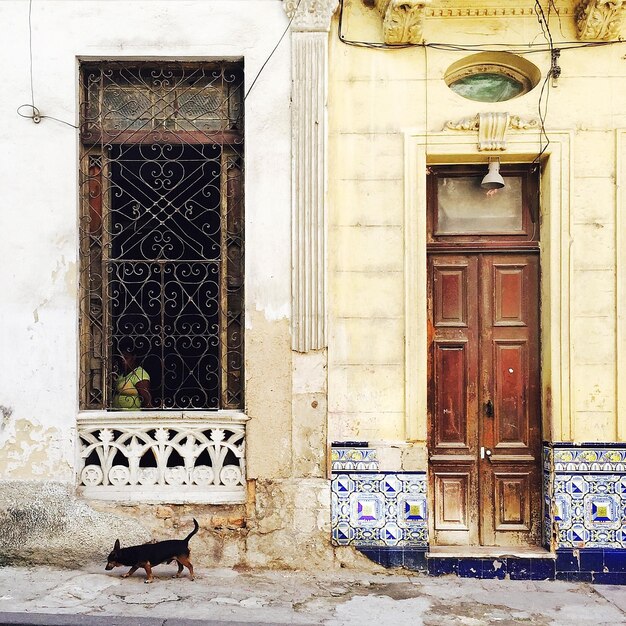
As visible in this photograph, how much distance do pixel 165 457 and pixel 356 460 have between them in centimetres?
159

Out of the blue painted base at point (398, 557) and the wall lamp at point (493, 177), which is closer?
the blue painted base at point (398, 557)

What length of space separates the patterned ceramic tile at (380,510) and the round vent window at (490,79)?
334 cm

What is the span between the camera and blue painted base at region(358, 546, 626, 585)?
5551mm

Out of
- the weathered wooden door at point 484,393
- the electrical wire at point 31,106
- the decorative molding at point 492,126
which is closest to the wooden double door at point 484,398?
the weathered wooden door at point 484,393

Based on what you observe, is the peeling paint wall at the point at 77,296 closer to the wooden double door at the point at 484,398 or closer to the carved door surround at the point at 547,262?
the carved door surround at the point at 547,262

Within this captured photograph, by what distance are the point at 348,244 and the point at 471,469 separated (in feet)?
7.20

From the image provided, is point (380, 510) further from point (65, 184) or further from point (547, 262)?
point (65, 184)

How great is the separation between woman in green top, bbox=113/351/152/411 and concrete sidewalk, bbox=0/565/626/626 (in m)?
1.34

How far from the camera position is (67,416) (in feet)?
18.7

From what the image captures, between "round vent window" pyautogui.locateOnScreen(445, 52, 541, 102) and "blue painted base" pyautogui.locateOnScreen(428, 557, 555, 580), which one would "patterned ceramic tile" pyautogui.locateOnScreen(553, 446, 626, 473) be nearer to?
"blue painted base" pyautogui.locateOnScreen(428, 557, 555, 580)

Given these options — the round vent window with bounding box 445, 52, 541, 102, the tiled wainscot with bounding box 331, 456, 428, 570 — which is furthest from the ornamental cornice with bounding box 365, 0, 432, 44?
the tiled wainscot with bounding box 331, 456, 428, 570

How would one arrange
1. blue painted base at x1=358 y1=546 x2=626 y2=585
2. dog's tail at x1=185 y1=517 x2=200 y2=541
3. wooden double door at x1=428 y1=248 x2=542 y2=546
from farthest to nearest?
wooden double door at x1=428 y1=248 x2=542 y2=546
blue painted base at x1=358 y1=546 x2=626 y2=585
dog's tail at x1=185 y1=517 x2=200 y2=541

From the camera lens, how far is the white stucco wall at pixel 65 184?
18.7 feet

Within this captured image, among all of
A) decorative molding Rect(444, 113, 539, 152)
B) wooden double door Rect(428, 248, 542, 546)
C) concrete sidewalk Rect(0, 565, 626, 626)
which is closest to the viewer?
concrete sidewalk Rect(0, 565, 626, 626)
